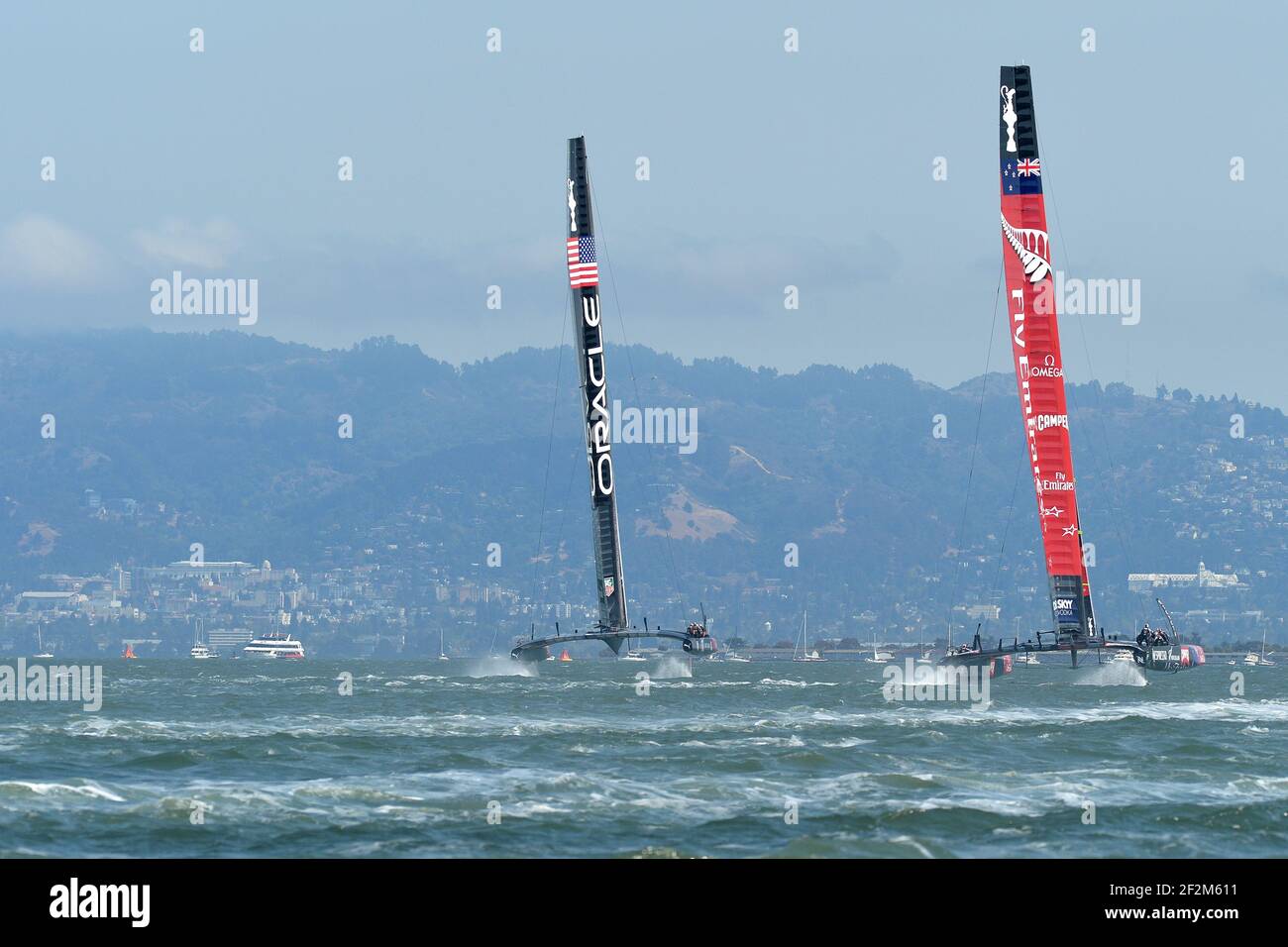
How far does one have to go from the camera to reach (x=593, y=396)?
106 metres

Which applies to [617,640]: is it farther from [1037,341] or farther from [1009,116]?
[1009,116]

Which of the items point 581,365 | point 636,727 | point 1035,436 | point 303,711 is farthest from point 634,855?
point 581,365

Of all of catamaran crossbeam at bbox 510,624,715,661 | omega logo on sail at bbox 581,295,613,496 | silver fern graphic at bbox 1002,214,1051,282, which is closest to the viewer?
silver fern graphic at bbox 1002,214,1051,282

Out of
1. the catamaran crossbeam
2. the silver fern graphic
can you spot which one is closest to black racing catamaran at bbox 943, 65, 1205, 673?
the silver fern graphic

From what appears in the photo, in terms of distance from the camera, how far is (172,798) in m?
38.6

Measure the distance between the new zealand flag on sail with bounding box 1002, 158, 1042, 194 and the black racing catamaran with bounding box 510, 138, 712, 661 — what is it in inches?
879

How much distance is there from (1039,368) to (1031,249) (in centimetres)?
519

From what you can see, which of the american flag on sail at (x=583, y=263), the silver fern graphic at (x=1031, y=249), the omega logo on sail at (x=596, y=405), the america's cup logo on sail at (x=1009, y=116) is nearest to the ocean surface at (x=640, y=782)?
the silver fern graphic at (x=1031, y=249)

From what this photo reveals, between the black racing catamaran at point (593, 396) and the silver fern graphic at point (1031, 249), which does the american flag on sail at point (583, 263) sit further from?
the silver fern graphic at point (1031, 249)

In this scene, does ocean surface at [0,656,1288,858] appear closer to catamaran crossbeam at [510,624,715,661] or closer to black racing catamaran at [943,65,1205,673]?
black racing catamaran at [943,65,1205,673]

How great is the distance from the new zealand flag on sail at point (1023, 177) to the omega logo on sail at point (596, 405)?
22.7m

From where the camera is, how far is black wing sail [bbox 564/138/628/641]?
10581 centimetres

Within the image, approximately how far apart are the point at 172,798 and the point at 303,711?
33.5 m
